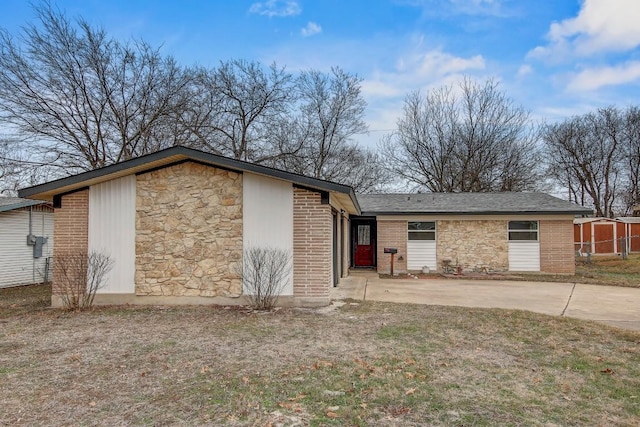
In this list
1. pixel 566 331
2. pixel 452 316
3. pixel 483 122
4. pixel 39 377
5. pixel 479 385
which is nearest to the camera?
pixel 479 385

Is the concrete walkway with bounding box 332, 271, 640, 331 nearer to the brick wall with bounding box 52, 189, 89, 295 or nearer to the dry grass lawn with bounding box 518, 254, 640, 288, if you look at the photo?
the dry grass lawn with bounding box 518, 254, 640, 288

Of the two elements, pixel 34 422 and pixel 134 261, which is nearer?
pixel 34 422

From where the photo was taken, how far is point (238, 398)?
376cm

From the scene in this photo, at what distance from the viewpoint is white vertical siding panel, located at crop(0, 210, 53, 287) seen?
1291 centimetres

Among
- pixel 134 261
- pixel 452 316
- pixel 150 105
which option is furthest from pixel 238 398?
pixel 150 105

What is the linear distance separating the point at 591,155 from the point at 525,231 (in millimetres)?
21446

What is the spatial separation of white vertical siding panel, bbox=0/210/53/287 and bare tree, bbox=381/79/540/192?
2022 cm

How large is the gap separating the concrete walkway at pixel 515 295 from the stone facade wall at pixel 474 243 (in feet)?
6.95

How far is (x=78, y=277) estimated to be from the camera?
27.4 feet

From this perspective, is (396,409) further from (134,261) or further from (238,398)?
(134,261)

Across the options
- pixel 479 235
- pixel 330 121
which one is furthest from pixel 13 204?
pixel 330 121

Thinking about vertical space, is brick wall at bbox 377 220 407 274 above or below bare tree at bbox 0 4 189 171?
below

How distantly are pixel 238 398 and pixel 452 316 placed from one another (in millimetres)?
4873

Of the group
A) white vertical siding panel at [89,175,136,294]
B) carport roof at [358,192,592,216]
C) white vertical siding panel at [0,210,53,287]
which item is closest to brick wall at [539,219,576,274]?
carport roof at [358,192,592,216]
